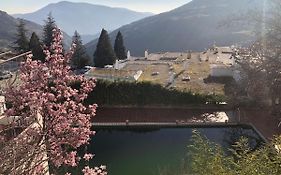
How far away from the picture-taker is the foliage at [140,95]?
2117 centimetres

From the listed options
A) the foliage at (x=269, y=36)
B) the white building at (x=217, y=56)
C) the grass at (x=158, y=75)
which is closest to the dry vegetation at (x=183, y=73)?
the grass at (x=158, y=75)

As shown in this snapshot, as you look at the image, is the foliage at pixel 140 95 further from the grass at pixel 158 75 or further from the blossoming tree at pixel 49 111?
the blossoming tree at pixel 49 111

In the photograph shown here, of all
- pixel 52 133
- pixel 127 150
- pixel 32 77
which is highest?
pixel 32 77

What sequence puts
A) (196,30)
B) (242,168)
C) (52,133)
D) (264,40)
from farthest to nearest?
(196,30) < (264,40) < (52,133) < (242,168)

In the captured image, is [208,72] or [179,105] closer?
[179,105]

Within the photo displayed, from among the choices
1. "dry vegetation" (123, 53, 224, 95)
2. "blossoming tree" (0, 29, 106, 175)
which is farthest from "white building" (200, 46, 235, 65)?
"blossoming tree" (0, 29, 106, 175)

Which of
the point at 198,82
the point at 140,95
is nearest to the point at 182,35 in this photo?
the point at 198,82

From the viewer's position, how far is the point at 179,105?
2136 centimetres

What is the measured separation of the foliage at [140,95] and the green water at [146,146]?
11.2ft

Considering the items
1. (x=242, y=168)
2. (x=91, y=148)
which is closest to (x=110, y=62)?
(x=91, y=148)

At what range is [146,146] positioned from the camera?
16.4m

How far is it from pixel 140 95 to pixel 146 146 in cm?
575

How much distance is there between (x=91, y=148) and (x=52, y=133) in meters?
10.0

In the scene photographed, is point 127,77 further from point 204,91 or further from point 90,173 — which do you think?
point 90,173
